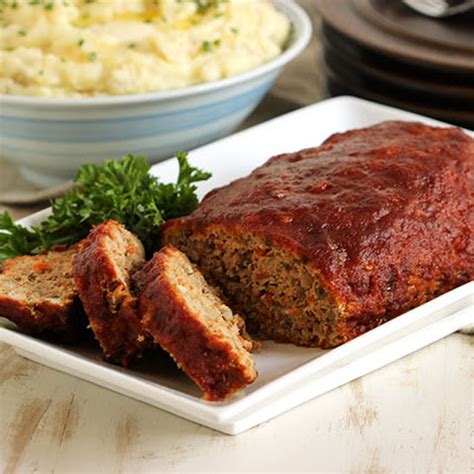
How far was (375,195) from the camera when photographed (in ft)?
16.3

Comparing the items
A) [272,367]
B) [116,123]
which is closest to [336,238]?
[272,367]

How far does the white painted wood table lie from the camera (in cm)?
422

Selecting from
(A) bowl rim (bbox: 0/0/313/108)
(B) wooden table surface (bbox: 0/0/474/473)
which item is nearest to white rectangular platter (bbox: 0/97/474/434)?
(B) wooden table surface (bbox: 0/0/474/473)

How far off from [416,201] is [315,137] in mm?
1975

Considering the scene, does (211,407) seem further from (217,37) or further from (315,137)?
(217,37)

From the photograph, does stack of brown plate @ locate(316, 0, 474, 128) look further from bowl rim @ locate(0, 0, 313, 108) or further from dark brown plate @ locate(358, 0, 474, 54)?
bowl rim @ locate(0, 0, 313, 108)

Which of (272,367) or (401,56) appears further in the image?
(401,56)

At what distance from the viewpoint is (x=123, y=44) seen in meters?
6.89

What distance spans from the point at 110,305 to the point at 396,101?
152 inches

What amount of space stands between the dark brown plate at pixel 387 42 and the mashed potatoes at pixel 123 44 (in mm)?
595

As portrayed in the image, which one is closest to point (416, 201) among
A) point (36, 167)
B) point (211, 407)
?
point (211, 407)

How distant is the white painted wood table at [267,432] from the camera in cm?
422

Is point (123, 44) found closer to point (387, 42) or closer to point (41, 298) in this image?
point (387, 42)

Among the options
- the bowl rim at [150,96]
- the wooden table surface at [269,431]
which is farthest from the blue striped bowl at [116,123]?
the wooden table surface at [269,431]
